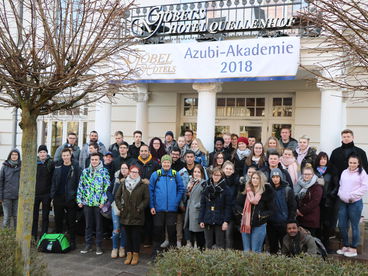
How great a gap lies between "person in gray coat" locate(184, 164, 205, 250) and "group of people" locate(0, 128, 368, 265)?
2 cm

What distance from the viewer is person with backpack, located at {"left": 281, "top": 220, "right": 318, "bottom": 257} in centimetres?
494

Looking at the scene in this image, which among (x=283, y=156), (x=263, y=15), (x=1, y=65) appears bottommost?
(x=283, y=156)

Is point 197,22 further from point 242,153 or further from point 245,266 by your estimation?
point 245,266

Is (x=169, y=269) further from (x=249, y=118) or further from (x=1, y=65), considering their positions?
(x=249, y=118)

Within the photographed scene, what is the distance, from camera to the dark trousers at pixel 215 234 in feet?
18.4

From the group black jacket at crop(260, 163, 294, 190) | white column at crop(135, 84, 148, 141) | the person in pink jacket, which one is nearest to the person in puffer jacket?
black jacket at crop(260, 163, 294, 190)

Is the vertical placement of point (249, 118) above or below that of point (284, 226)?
above

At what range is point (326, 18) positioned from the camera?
3428 millimetres

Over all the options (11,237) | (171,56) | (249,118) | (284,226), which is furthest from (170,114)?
(11,237)

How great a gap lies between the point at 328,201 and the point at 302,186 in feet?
2.15

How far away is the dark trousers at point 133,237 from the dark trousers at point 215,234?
3.72 feet

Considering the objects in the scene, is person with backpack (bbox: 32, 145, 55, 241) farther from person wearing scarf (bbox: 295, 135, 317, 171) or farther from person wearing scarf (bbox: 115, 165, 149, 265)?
person wearing scarf (bbox: 295, 135, 317, 171)

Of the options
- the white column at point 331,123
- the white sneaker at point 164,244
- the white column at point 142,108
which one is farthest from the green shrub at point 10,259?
the white column at point 142,108

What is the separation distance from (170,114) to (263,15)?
4.32 meters
